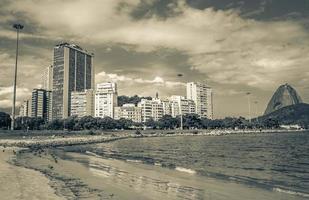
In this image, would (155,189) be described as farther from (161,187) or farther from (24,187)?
(24,187)

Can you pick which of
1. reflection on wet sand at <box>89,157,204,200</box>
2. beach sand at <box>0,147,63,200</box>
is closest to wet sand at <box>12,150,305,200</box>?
reflection on wet sand at <box>89,157,204,200</box>

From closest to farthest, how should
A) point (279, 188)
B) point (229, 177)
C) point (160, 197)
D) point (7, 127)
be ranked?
point (160, 197) → point (279, 188) → point (229, 177) → point (7, 127)

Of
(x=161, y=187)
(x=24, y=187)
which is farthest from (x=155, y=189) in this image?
(x=24, y=187)

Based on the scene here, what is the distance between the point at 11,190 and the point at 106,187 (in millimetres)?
6229

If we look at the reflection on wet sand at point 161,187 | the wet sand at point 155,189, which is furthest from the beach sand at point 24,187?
the reflection on wet sand at point 161,187

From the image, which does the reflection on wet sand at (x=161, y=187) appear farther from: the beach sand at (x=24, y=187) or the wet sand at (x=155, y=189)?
the beach sand at (x=24, y=187)

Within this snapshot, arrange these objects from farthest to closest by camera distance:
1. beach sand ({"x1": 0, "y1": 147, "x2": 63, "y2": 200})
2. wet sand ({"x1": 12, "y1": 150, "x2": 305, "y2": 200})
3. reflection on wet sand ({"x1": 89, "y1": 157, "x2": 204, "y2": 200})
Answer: reflection on wet sand ({"x1": 89, "y1": 157, "x2": 204, "y2": 200}) → wet sand ({"x1": 12, "y1": 150, "x2": 305, "y2": 200}) → beach sand ({"x1": 0, "y1": 147, "x2": 63, "y2": 200})

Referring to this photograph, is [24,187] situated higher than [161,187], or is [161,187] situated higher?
[24,187]

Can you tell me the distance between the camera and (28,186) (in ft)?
65.9

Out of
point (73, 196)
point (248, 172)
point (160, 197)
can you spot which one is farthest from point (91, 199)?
point (248, 172)

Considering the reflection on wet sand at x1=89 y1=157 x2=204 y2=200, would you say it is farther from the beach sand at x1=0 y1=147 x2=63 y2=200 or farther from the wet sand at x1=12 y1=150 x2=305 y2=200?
the beach sand at x1=0 y1=147 x2=63 y2=200

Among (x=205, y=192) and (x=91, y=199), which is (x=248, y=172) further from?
(x=91, y=199)

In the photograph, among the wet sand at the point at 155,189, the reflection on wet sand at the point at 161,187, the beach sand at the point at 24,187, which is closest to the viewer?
the beach sand at the point at 24,187

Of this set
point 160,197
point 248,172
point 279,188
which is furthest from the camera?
point 248,172
